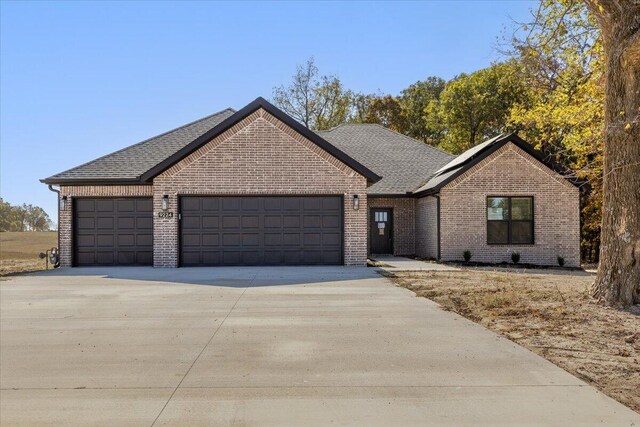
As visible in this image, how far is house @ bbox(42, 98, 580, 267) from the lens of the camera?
17.0 metres

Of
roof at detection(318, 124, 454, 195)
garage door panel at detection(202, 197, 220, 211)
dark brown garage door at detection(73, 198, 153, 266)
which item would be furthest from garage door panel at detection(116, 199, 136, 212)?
roof at detection(318, 124, 454, 195)

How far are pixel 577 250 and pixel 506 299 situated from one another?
38.7ft

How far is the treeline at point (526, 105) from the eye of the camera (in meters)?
12.7

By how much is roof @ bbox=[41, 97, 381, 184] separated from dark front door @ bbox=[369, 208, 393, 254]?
4.89 meters

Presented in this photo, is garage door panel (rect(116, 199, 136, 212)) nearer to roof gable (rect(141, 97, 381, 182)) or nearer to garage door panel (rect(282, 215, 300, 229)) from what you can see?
roof gable (rect(141, 97, 381, 182))

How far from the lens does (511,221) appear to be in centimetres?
1939

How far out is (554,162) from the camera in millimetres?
19938

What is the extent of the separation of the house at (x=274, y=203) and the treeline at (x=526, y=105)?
2.08 meters

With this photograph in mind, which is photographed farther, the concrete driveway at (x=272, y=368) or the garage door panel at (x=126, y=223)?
the garage door panel at (x=126, y=223)

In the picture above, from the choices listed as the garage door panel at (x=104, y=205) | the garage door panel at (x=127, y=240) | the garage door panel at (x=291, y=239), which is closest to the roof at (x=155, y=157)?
the garage door panel at (x=104, y=205)

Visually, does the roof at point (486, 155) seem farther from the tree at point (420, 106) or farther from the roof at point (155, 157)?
the tree at point (420, 106)

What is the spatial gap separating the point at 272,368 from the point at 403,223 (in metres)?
17.5

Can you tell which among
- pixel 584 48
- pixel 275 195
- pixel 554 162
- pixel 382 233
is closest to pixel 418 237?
pixel 382 233

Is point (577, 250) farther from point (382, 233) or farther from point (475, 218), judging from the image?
point (382, 233)
